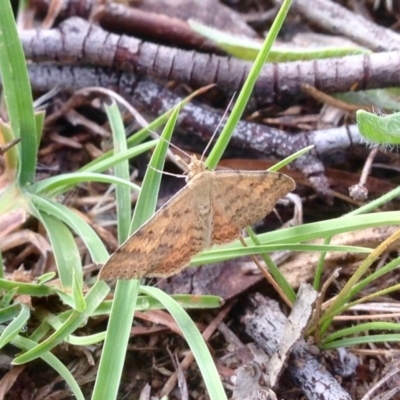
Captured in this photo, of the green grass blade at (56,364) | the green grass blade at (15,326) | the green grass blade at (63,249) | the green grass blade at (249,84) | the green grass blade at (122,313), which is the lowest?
the green grass blade at (56,364)

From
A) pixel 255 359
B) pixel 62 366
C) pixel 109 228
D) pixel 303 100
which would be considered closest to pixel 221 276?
pixel 255 359

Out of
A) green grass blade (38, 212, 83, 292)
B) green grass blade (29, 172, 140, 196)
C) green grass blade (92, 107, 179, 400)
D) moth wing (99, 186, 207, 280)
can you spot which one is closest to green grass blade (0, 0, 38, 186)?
green grass blade (29, 172, 140, 196)

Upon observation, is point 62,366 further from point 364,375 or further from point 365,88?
point 365,88

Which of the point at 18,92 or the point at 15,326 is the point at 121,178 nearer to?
the point at 18,92

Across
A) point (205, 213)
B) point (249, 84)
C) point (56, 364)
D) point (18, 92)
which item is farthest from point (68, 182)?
point (249, 84)

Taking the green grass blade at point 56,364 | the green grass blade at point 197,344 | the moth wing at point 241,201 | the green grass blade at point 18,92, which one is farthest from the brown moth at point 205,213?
the green grass blade at point 18,92

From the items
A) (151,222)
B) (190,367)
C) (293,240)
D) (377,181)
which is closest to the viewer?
(151,222)

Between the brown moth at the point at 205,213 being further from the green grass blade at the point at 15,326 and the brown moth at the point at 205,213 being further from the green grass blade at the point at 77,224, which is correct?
the green grass blade at the point at 15,326

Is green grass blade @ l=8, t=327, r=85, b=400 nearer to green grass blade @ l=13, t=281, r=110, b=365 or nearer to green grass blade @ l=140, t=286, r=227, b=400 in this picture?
green grass blade @ l=13, t=281, r=110, b=365
